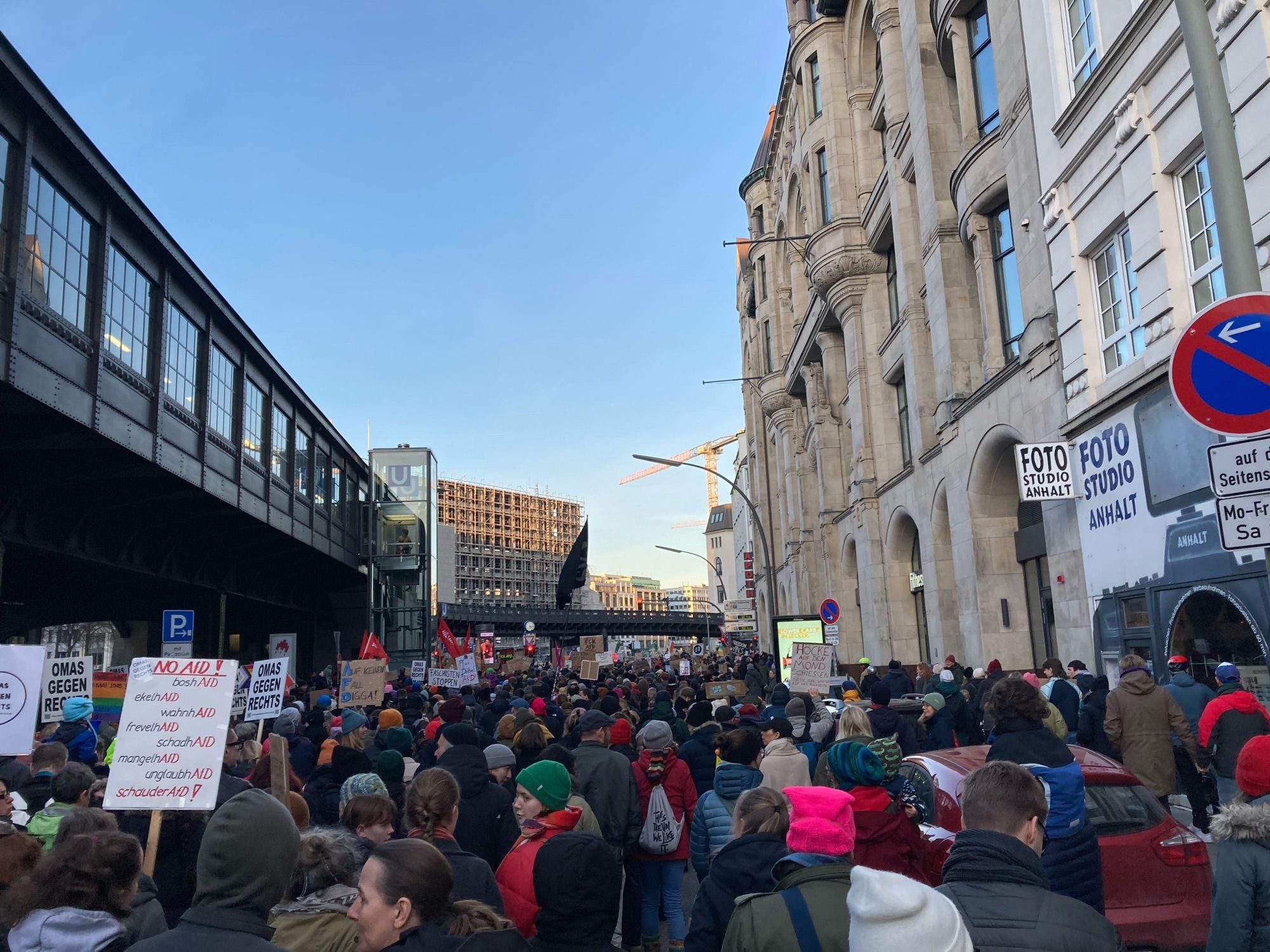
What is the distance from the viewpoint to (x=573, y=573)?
119ft

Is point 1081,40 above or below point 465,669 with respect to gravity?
above

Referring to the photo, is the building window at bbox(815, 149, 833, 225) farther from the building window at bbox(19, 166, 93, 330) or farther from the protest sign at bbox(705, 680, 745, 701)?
the building window at bbox(19, 166, 93, 330)

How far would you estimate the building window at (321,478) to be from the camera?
41.9 meters

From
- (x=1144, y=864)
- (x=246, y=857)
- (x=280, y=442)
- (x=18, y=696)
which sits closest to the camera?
(x=246, y=857)

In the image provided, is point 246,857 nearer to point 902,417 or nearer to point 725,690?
point 725,690

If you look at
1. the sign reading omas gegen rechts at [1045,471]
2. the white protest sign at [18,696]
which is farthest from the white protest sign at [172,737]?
the sign reading omas gegen rechts at [1045,471]

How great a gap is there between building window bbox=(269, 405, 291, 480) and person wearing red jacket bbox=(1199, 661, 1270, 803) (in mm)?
31050

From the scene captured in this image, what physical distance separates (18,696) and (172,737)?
3592 millimetres

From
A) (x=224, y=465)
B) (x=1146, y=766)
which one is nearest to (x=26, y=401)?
(x=224, y=465)

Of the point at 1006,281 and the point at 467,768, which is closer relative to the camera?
the point at 467,768

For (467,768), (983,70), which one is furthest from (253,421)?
(467,768)

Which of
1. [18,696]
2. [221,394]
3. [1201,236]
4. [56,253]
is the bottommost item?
[18,696]

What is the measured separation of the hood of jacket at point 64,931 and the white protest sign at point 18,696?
5.76m

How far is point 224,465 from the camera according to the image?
2716 centimetres
